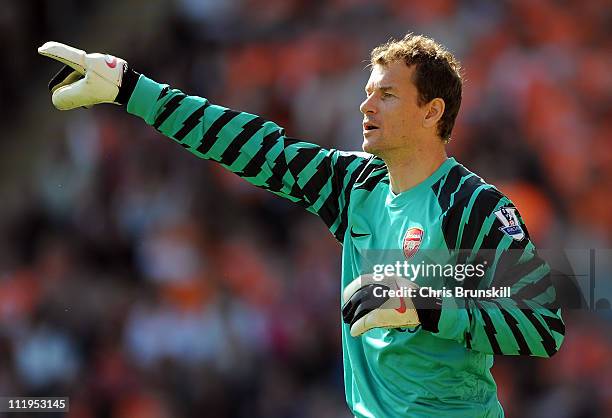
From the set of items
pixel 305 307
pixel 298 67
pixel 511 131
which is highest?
pixel 298 67

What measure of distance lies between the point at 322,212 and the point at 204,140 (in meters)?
0.42

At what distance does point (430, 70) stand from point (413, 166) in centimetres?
29

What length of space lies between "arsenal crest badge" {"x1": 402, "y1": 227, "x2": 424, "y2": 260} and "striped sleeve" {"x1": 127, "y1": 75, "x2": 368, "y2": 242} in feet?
0.94

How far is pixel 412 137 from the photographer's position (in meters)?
3.11

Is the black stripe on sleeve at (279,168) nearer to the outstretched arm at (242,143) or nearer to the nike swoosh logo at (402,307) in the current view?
the outstretched arm at (242,143)

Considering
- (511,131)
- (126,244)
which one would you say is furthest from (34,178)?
(511,131)

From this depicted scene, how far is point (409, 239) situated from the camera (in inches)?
119

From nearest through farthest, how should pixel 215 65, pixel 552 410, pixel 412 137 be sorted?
pixel 412 137 < pixel 552 410 < pixel 215 65

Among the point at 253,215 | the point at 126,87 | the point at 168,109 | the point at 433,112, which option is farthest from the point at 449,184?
the point at 253,215

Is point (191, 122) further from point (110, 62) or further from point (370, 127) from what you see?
point (370, 127)

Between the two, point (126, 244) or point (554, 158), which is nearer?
point (554, 158)

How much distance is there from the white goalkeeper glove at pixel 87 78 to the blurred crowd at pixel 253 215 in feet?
11.1

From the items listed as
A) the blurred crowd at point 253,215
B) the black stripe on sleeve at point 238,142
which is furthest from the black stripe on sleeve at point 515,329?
the blurred crowd at point 253,215

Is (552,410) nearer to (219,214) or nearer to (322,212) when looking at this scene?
(219,214)
